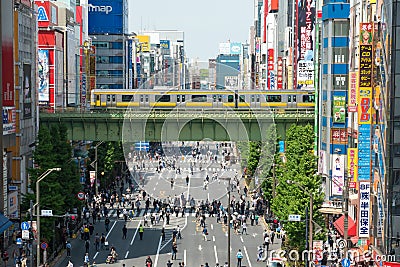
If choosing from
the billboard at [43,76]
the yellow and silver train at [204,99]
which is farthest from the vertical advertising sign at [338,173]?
the billboard at [43,76]

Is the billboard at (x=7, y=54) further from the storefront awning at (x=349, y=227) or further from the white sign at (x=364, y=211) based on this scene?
the white sign at (x=364, y=211)

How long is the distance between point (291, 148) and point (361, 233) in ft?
40.4

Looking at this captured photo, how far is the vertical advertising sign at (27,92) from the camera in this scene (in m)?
70.5

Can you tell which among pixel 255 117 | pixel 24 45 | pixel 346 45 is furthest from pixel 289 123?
pixel 24 45

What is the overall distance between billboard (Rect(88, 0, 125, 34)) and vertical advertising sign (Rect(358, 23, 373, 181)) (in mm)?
111447

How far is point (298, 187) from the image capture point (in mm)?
53750

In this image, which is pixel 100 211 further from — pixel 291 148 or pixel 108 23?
pixel 108 23

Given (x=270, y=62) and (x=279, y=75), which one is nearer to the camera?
(x=279, y=75)

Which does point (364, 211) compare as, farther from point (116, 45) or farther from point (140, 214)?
point (116, 45)

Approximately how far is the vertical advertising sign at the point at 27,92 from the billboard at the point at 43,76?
55.3 ft

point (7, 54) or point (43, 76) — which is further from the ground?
point (7, 54)

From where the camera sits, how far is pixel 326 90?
7200cm

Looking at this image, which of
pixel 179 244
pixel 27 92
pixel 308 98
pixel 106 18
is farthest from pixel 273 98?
pixel 106 18

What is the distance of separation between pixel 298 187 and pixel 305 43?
1667 inches
